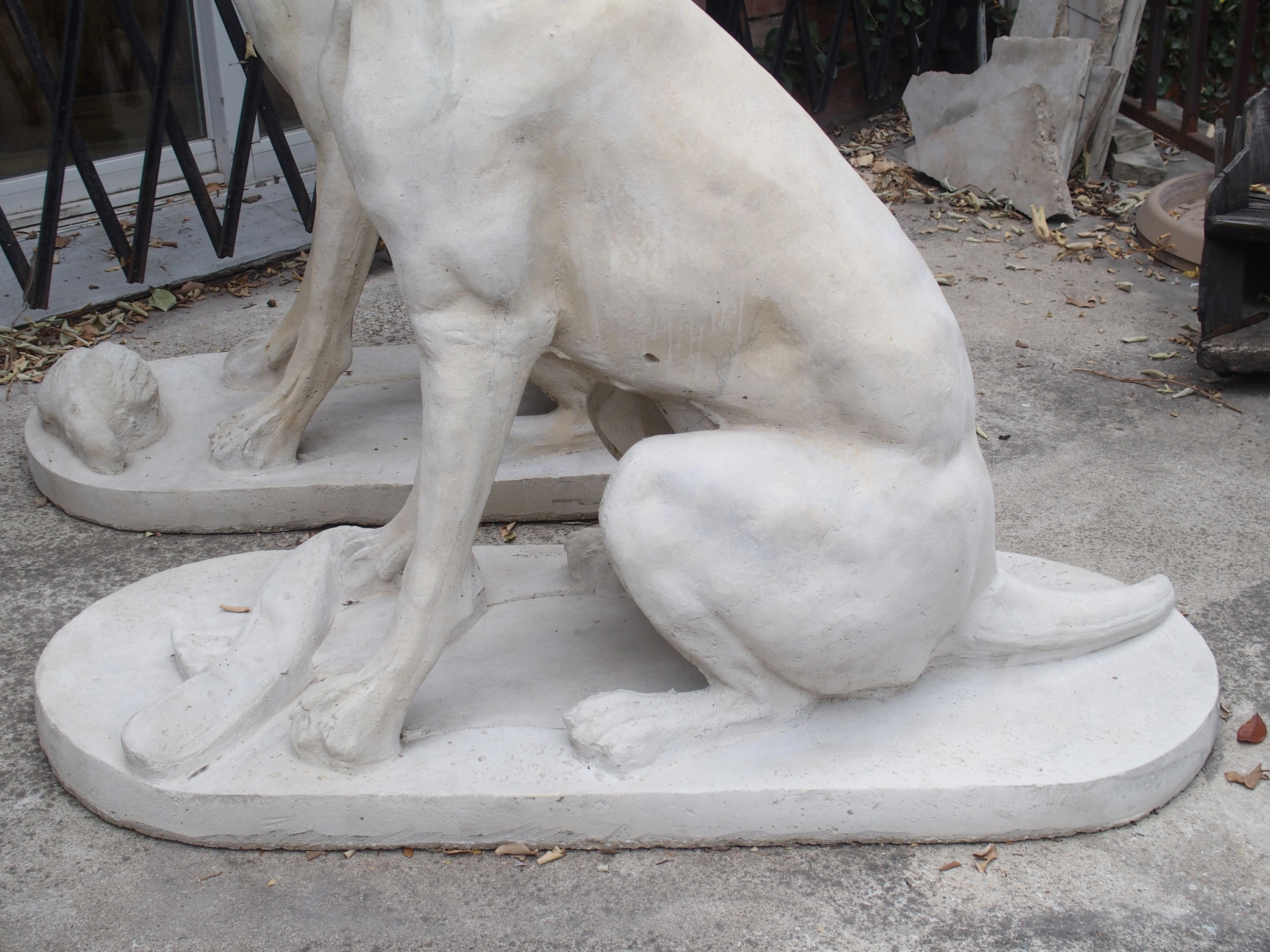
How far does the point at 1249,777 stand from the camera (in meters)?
2.54

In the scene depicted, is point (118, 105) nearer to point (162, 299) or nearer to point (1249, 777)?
point (162, 299)

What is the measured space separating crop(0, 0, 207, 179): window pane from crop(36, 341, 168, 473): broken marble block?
8.91 ft

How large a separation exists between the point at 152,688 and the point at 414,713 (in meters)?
0.54

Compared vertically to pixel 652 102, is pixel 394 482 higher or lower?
lower

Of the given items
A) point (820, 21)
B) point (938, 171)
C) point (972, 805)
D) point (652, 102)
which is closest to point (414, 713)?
point (972, 805)

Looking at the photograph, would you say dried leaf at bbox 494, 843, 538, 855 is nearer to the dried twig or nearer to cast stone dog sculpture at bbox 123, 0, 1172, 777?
cast stone dog sculpture at bbox 123, 0, 1172, 777

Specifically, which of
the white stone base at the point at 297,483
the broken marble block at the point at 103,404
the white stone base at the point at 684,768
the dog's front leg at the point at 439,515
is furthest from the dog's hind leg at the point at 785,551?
the broken marble block at the point at 103,404

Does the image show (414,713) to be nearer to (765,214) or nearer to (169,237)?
(765,214)

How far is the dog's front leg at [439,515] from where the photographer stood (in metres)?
2.13

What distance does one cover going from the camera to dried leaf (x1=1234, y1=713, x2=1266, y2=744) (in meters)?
2.66

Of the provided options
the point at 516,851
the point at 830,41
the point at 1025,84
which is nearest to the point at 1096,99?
the point at 1025,84

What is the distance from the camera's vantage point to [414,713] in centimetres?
247

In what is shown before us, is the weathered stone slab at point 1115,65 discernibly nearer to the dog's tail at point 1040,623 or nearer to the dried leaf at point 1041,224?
the dried leaf at point 1041,224

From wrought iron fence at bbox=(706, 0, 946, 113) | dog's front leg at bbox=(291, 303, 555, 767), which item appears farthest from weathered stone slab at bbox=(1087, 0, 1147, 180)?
dog's front leg at bbox=(291, 303, 555, 767)
